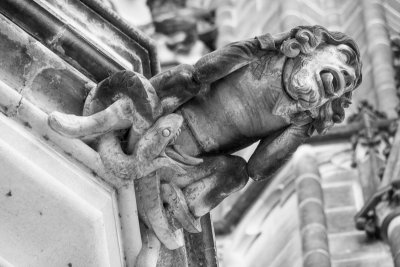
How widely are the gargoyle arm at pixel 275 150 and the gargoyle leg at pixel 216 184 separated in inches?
2.0

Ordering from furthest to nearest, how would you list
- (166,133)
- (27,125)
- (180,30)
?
(180,30), (166,133), (27,125)

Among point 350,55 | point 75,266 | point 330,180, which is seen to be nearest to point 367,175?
point 330,180

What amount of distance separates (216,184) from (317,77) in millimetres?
554

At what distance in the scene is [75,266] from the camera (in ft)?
18.0

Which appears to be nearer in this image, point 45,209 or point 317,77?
point 45,209

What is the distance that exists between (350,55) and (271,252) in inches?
224

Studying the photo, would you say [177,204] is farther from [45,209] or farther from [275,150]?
[45,209]

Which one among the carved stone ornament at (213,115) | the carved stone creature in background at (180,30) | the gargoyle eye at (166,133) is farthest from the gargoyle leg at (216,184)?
the carved stone creature in background at (180,30)

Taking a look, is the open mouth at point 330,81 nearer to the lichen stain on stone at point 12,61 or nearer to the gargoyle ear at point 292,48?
the gargoyle ear at point 292,48

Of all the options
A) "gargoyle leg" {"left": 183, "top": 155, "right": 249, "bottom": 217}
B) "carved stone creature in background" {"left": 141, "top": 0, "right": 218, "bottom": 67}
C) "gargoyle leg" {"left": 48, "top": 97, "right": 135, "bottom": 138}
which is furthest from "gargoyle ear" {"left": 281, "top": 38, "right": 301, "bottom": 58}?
"carved stone creature in background" {"left": 141, "top": 0, "right": 218, "bottom": 67}

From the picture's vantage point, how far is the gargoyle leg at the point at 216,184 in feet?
19.7

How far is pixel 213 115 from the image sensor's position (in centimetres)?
610

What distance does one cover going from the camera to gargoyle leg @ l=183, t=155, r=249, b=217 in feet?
19.7

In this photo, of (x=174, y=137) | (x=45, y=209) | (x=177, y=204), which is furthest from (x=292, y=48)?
(x=45, y=209)
